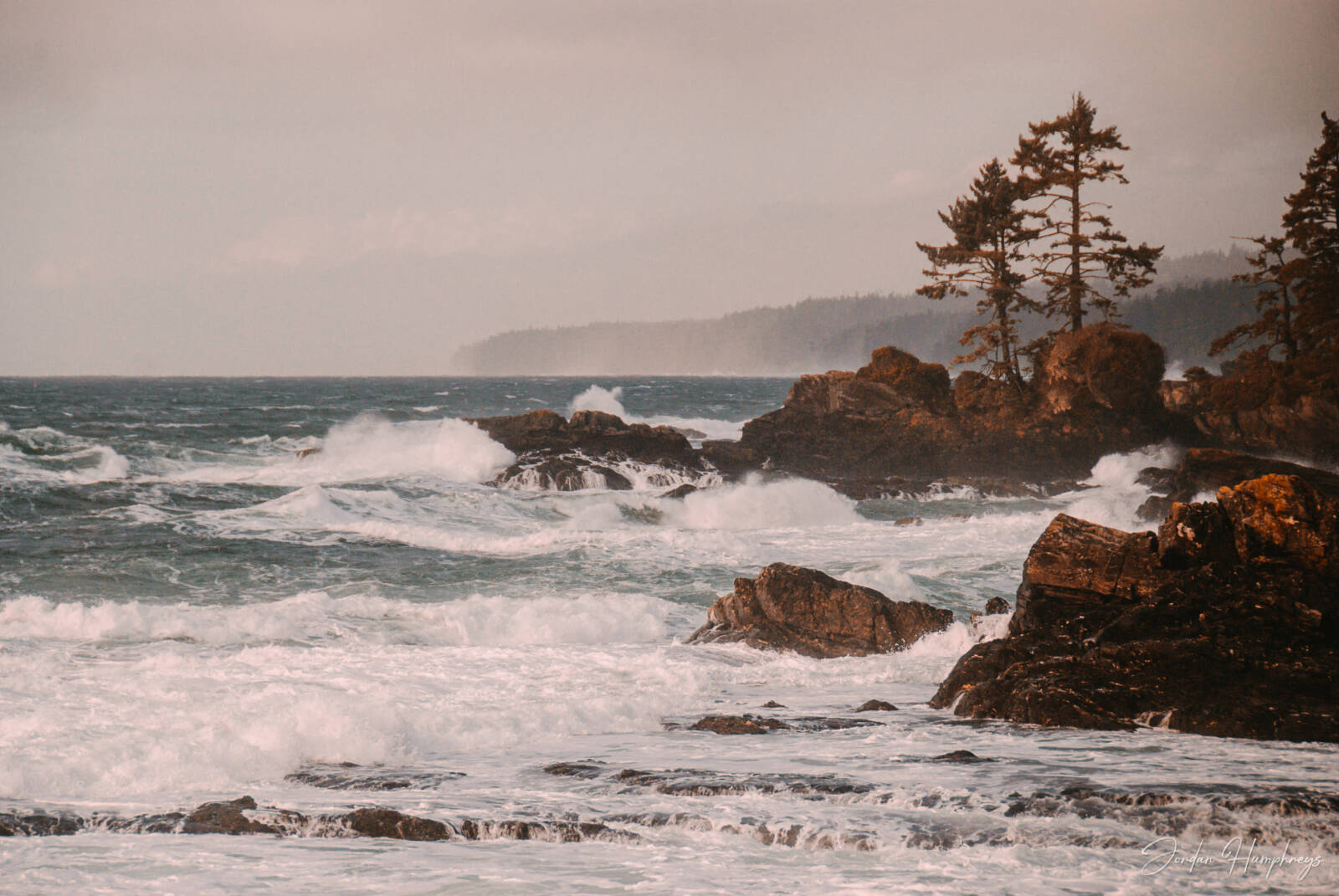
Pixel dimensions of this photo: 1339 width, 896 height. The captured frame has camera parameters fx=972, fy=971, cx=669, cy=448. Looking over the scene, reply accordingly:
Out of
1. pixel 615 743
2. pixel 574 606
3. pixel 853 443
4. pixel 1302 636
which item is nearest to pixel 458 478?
pixel 853 443

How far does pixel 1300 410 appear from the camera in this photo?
3034 cm

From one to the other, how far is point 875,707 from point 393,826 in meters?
5.14

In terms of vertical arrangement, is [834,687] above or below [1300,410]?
below

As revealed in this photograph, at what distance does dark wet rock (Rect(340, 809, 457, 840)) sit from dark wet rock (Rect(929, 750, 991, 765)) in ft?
12.4

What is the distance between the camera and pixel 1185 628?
30.2 feet

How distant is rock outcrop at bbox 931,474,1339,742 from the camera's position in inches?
331

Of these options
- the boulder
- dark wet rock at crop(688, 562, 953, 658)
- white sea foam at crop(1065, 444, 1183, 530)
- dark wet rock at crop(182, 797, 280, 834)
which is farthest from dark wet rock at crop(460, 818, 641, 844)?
the boulder

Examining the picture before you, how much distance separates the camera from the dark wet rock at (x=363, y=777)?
24.8ft

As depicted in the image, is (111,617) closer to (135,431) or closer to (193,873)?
(193,873)

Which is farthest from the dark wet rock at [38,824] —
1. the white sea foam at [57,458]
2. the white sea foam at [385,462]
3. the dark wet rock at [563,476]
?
the white sea foam at [57,458]

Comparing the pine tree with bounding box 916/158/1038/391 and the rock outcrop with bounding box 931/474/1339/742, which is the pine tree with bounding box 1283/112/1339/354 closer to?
the pine tree with bounding box 916/158/1038/391

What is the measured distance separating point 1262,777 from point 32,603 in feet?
51.0

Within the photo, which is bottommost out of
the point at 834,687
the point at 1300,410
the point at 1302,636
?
the point at 834,687

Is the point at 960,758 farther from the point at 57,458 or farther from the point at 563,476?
the point at 57,458
